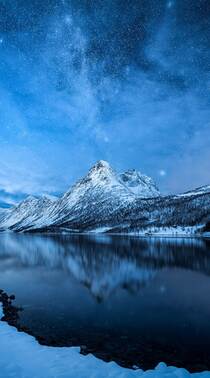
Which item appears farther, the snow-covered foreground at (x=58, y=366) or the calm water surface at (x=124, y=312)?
the calm water surface at (x=124, y=312)

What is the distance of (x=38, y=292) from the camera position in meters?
35.2

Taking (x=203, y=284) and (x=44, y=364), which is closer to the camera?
(x=44, y=364)

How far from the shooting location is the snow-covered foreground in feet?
45.7

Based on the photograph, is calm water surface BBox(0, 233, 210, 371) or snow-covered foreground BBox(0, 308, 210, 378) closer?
snow-covered foreground BBox(0, 308, 210, 378)

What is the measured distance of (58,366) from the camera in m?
14.8

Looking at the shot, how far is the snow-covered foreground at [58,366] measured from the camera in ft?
45.7

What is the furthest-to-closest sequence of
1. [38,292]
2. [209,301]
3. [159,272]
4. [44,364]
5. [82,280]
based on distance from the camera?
[159,272], [82,280], [38,292], [209,301], [44,364]

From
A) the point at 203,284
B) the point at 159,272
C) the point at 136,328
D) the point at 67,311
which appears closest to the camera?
the point at 136,328

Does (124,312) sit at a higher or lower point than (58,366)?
lower

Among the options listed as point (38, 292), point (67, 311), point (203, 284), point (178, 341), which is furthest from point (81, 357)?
point (203, 284)

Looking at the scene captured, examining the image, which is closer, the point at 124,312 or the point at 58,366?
the point at 58,366

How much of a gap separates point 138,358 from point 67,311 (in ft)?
36.6

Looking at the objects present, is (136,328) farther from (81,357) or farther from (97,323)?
(81,357)

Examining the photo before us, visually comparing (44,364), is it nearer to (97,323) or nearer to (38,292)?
(97,323)
